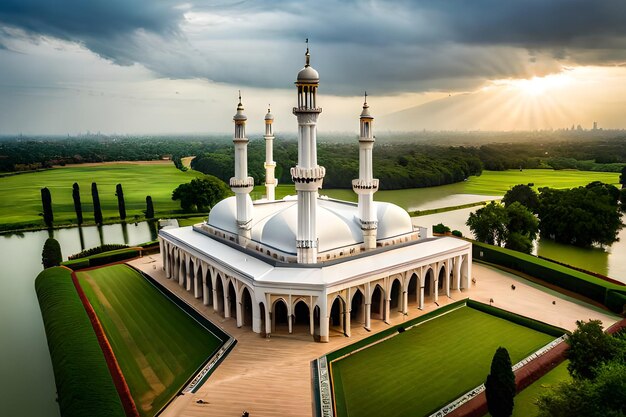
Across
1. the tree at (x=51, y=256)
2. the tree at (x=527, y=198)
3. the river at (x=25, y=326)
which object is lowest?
the river at (x=25, y=326)

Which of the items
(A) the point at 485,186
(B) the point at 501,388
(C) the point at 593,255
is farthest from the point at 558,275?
(A) the point at 485,186

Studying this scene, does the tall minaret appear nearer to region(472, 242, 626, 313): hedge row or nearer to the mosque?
the mosque

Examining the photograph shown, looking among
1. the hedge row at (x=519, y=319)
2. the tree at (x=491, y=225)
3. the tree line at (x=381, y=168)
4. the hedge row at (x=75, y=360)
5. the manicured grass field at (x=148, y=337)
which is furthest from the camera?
the tree line at (x=381, y=168)

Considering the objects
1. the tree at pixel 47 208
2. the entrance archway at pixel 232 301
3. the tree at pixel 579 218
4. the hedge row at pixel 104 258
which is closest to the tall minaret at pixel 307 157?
the entrance archway at pixel 232 301

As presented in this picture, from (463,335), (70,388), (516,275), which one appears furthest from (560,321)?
(70,388)

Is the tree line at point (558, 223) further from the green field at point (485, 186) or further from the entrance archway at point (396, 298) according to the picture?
the green field at point (485, 186)

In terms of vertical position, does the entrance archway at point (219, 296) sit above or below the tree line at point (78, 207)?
below

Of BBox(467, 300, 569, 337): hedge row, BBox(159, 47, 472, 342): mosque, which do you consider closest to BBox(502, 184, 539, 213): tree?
BBox(159, 47, 472, 342): mosque
